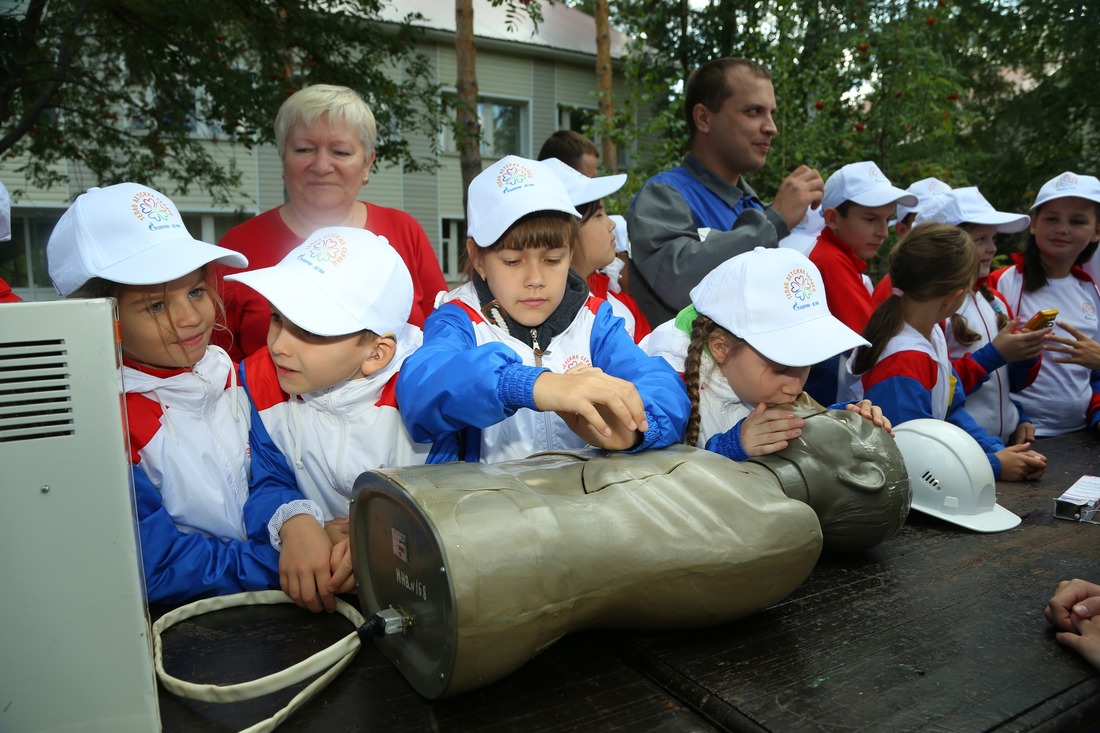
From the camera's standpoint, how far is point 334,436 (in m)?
1.78

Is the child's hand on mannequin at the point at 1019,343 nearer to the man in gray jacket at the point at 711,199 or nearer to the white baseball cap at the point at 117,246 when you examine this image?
the man in gray jacket at the point at 711,199

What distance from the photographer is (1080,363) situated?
3498mm

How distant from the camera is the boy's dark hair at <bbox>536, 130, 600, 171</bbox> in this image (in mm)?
3896

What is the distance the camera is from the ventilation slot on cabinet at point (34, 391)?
0.92 m

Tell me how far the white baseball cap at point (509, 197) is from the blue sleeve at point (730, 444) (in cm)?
65

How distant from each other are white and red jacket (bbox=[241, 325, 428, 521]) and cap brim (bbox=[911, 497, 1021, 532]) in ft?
4.54

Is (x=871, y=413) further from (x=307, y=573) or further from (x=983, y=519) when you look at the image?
(x=307, y=573)

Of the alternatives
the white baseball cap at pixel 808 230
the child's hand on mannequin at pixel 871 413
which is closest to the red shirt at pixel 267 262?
the child's hand on mannequin at pixel 871 413

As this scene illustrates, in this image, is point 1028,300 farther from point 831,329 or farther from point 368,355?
point 368,355

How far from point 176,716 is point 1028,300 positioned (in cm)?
416

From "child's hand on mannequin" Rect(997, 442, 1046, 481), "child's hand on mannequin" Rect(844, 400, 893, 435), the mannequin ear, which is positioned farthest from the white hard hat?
the mannequin ear

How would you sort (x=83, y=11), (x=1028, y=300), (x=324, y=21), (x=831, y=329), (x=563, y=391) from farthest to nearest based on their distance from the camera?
(x=324, y=21) < (x=83, y=11) < (x=1028, y=300) < (x=831, y=329) < (x=563, y=391)

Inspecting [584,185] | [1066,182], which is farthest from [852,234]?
[584,185]

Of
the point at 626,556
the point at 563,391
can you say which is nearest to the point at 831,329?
the point at 563,391
